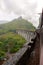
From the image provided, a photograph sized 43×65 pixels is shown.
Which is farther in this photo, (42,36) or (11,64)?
(11,64)

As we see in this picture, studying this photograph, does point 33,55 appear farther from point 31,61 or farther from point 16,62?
point 16,62

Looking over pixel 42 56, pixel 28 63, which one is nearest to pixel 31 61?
pixel 28 63

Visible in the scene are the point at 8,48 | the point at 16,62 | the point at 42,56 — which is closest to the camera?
the point at 42,56

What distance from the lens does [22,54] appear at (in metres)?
1.92

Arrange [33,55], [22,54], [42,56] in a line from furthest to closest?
1. [33,55]
2. [22,54]
3. [42,56]

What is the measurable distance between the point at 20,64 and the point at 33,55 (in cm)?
31

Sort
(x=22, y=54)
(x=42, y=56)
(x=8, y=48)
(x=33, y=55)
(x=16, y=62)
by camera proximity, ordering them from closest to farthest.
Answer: (x=42, y=56) → (x=16, y=62) → (x=22, y=54) → (x=33, y=55) → (x=8, y=48)

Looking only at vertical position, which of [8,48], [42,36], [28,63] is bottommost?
[8,48]

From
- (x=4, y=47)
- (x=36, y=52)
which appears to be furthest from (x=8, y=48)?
(x=36, y=52)

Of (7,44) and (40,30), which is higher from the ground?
(40,30)

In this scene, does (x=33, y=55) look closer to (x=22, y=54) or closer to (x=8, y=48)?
(x=22, y=54)

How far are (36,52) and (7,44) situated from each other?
15570 millimetres

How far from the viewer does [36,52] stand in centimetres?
211

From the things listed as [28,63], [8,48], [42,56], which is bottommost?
[8,48]
